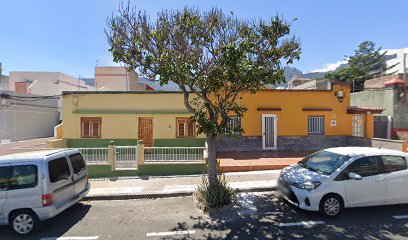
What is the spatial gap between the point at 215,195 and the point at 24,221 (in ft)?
13.2

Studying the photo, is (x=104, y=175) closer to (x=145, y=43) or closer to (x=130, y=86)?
(x=145, y=43)

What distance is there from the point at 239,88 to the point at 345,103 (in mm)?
10212

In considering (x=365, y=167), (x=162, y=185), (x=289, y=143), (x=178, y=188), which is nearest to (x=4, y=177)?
(x=162, y=185)

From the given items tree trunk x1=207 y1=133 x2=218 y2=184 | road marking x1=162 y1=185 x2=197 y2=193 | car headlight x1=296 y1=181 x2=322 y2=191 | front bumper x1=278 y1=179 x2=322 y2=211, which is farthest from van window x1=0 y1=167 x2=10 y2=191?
car headlight x1=296 y1=181 x2=322 y2=191

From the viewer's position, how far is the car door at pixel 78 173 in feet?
19.0

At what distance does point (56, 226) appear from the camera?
509 centimetres

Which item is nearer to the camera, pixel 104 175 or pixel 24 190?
pixel 24 190

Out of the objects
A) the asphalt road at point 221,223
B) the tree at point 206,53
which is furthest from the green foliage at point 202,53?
the asphalt road at point 221,223

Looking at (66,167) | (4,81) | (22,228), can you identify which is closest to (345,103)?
(66,167)

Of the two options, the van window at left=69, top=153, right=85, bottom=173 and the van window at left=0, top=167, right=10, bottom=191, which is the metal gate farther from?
the van window at left=0, top=167, right=10, bottom=191

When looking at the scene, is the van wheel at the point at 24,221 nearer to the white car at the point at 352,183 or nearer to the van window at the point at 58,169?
the van window at the point at 58,169

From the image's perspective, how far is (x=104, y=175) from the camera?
9141mm

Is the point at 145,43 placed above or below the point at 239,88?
above

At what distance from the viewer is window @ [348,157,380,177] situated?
535 cm
